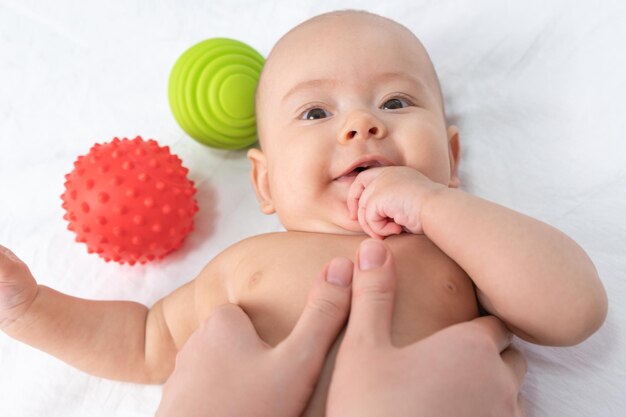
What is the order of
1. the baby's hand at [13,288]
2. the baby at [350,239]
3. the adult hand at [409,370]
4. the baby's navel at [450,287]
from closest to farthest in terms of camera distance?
the adult hand at [409,370] → the baby at [350,239] → the baby's navel at [450,287] → the baby's hand at [13,288]

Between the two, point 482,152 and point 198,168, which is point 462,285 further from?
point 198,168

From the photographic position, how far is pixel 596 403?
1256 mm

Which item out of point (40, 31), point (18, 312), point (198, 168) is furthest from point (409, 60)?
point (40, 31)

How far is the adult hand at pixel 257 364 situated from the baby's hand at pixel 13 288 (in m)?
0.41

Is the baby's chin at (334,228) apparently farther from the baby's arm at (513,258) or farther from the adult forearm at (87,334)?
the adult forearm at (87,334)

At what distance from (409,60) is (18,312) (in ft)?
3.10

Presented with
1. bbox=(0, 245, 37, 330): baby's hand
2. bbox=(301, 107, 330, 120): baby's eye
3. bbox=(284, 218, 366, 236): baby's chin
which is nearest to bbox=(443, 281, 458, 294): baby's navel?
bbox=(284, 218, 366, 236): baby's chin

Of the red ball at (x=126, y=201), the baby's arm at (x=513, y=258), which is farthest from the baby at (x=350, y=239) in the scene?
the red ball at (x=126, y=201)

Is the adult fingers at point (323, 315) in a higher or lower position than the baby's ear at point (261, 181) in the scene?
lower

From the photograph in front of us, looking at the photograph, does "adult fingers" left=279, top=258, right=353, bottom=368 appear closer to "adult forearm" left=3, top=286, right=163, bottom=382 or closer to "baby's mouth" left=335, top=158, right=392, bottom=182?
"baby's mouth" left=335, top=158, right=392, bottom=182

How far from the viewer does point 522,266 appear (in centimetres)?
106

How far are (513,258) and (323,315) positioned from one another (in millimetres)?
309

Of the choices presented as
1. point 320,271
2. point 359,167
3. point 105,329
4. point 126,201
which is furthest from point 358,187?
point 105,329

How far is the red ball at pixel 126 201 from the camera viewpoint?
1448 mm
